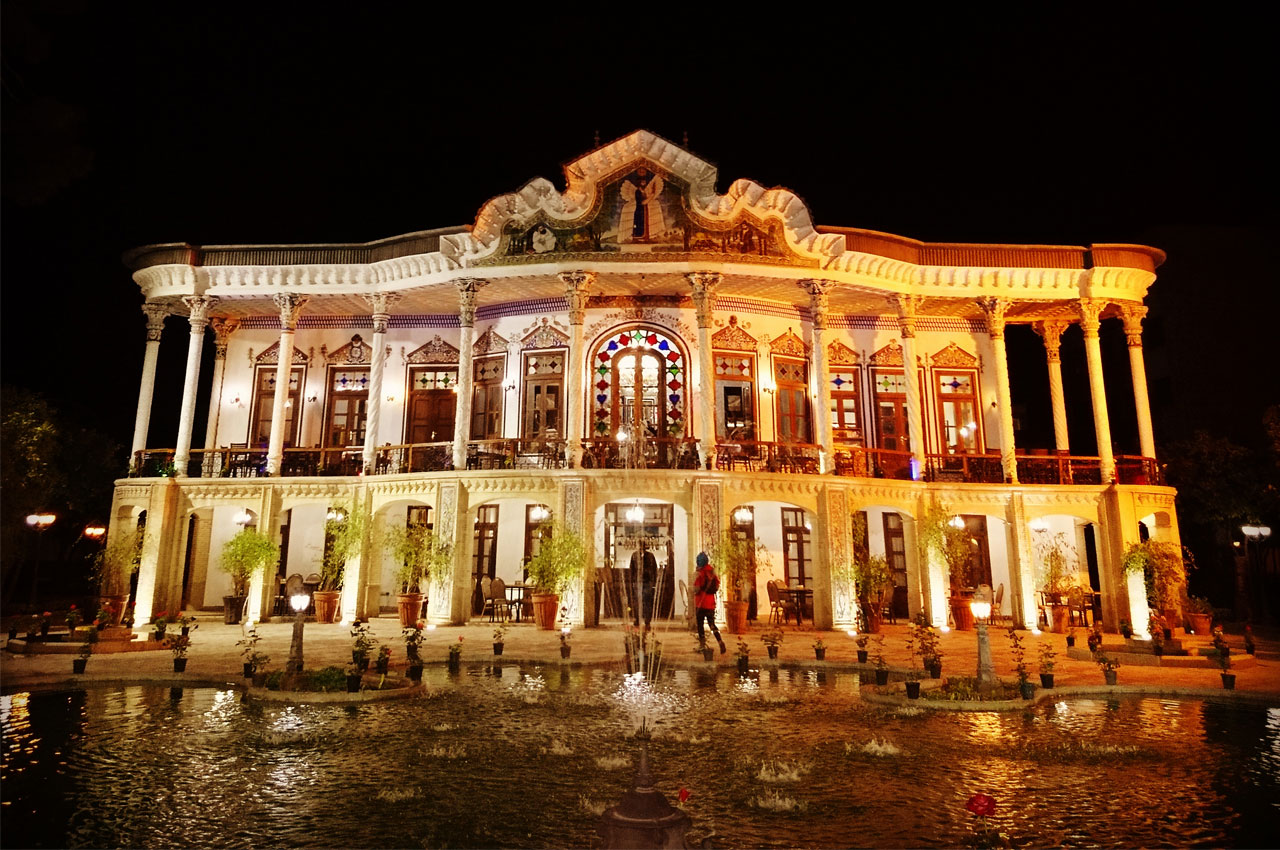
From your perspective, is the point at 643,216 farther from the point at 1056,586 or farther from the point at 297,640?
the point at 1056,586

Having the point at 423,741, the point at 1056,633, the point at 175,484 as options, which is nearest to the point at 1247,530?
the point at 1056,633

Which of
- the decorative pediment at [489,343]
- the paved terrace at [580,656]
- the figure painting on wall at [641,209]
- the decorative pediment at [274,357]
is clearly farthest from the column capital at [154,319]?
the figure painting on wall at [641,209]

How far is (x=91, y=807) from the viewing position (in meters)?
5.23

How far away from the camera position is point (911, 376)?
19297 millimetres

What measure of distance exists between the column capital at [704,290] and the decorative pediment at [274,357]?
11584 millimetres

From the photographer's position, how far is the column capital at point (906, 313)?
1942 centimetres

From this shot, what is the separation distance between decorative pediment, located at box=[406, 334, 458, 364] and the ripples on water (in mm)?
13018

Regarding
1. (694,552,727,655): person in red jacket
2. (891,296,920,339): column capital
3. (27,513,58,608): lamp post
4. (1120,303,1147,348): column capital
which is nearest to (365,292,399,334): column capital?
(27,513,58,608): lamp post

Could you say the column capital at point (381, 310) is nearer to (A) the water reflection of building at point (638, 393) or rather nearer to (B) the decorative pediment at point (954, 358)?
(A) the water reflection of building at point (638, 393)

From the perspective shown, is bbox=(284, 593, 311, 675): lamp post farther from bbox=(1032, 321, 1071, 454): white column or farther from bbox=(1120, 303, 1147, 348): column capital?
bbox=(1120, 303, 1147, 348): column capital

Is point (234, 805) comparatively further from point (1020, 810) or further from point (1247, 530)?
point (1247, 530)

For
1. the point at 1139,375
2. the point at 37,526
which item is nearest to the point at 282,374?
the point at 37,526

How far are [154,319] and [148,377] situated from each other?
1636 millimetres

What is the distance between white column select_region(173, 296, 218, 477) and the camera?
63.5ft
